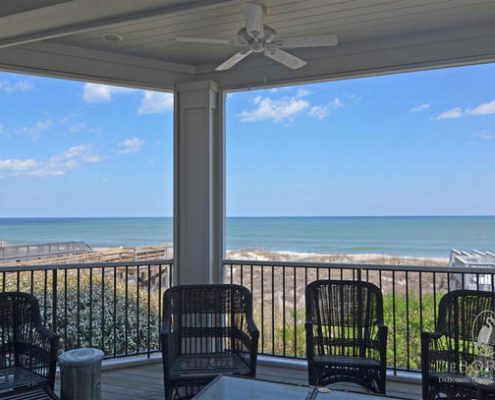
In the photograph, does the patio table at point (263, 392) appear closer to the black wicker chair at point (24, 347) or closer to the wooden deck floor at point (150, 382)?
the black wicker chair at point (24, 347)

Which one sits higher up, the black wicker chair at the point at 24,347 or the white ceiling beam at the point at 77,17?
the white ceiling beam at the point at 77,17

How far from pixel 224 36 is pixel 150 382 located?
A: 2938 millimetres

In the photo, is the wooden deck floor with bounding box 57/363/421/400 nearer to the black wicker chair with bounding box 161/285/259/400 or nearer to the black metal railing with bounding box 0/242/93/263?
the black wicker chair with bounding box 161/285/259/400

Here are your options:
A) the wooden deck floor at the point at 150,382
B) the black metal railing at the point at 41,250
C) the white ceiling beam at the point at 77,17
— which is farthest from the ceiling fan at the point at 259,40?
the black metal railing at the point at 41,250

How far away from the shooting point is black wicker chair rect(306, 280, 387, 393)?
103 inches

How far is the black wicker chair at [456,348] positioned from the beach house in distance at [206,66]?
0.60 m

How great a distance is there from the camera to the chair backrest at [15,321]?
2.49m

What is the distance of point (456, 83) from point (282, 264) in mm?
16870

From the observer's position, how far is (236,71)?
3.67 meters

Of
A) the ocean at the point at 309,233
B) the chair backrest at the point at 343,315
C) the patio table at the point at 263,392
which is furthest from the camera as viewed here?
the ocean at the point at 309,233

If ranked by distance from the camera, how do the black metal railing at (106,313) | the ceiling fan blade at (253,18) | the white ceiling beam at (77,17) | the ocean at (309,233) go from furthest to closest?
the ocean at (309,233)
the black metal railing at (106,313)
the ceiling fan blade at (253,18)
the white ceiling beam at (77,17)

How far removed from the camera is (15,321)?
2.57 metres

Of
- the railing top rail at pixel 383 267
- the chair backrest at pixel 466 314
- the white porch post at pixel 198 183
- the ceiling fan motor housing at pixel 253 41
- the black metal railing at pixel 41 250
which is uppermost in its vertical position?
the ceiling fan motor housing at pixel 253 41

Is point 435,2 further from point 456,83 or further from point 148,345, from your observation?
point 456,83
